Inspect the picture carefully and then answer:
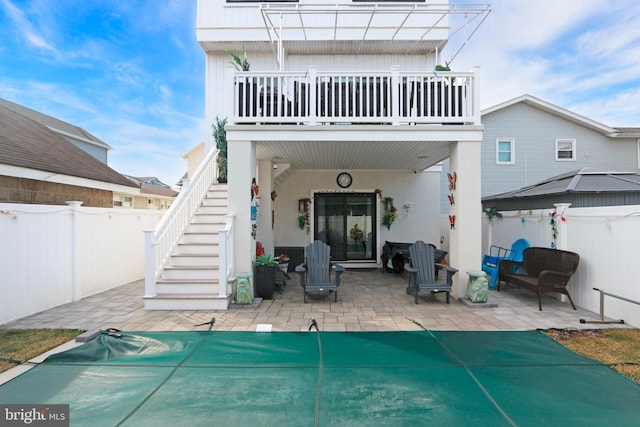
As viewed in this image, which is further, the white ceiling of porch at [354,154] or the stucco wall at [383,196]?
the stucco wall at [383,196]

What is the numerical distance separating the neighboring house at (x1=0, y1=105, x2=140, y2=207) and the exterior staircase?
2978mm

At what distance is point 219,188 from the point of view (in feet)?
23.6

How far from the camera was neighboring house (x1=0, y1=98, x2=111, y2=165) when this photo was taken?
14.9 m

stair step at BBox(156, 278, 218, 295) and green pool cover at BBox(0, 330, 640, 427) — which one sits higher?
stair step at BBox(156, 278, 218, 295)

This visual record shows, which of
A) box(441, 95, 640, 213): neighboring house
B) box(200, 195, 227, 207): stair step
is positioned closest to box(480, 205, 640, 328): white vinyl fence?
box(441, 95, 640, 213): neighboring house

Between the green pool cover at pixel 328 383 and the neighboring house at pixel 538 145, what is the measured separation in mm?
8914

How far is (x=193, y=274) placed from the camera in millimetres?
5086

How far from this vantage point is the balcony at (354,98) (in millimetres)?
5211

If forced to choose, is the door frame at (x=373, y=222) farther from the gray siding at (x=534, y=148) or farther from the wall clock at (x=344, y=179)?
the gray siding at (x=534, y=148)

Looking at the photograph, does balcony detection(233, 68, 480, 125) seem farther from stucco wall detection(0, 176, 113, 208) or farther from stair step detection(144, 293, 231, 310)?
stucco wall detection(0, 176, 113, 208)

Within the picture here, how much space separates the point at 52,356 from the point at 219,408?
2094 mm

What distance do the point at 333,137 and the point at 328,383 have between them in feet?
12.6

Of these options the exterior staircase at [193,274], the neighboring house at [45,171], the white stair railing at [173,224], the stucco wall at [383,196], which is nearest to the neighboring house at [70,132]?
the neighboring house at [45,171]

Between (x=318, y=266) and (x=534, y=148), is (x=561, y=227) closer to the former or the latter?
(x=318, y=266)
